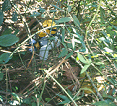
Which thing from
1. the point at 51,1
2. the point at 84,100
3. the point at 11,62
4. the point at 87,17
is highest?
the point at 51,1

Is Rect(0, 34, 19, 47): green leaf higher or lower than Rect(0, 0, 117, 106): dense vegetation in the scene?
higher

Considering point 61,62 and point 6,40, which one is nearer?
point 6,40

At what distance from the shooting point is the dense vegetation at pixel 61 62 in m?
0.63

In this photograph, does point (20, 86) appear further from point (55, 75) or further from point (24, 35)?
point (24, 35)

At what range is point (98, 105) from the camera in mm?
492

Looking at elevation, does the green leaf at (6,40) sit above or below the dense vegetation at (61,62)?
above

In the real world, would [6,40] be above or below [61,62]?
above

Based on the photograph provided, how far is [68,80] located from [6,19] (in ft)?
2.38

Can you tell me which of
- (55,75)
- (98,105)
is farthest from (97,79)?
(98,105)

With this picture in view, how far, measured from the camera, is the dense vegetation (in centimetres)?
63

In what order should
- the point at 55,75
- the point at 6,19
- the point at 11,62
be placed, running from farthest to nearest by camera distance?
1. the point at 6,19
2. the point at 11,62
3. the point at 55,75

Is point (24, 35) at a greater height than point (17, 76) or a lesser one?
greater

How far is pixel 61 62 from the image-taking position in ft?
2.77

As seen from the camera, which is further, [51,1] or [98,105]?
[51,1]
